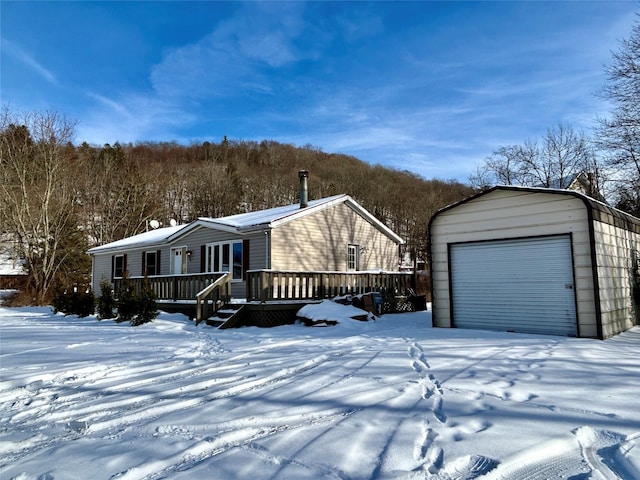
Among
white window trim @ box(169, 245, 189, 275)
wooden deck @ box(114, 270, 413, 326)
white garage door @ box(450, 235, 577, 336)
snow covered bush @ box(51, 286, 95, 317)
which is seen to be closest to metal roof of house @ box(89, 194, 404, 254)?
white window trim @ box(169, 245, 189, 275)

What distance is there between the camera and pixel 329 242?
16938 millimetres

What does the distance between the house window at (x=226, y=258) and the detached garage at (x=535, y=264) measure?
816cm

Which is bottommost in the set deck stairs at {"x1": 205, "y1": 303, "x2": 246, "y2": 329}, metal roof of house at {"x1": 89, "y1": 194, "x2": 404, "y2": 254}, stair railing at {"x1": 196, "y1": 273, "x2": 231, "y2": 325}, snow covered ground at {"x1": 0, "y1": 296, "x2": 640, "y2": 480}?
snow covered ground at {"x1": 0, "y1": 296, "x2": 640, "y2": 480}

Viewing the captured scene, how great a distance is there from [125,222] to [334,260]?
89.6 ft

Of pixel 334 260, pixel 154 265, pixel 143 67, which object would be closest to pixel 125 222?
pixel 154 265

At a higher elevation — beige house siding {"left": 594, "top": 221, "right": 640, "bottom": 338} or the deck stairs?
beige house siding {"left": 594, "top": 221, "right": 640, "bottom": 338}

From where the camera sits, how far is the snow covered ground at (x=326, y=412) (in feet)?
8.55

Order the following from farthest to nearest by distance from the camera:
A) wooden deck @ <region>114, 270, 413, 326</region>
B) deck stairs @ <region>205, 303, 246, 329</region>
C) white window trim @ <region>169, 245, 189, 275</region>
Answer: white window trim @ <region>169, 245, 189, 275</region> → wooden deck @ <region>114, 270, 413, 326</region> → deck stairs @ <region>205, 303, 246, 329</region>

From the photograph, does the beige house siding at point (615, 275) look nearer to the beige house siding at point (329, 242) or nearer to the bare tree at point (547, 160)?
the beige house siding at point (329, 242)

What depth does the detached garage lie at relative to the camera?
7.81 meters

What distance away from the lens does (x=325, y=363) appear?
5859mm

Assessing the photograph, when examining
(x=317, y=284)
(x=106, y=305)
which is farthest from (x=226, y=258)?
(x=317, y=284)

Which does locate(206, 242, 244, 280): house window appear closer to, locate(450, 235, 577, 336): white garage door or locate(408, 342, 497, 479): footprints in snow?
locate(450, 235, 577, 336): white garage door

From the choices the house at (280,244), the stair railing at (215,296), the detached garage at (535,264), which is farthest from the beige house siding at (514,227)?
the stair railing at (215,296)
